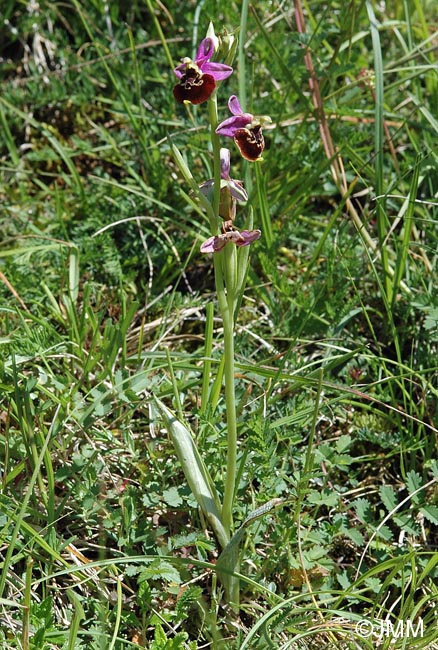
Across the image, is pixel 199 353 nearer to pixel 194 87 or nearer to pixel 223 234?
pixel 223 234

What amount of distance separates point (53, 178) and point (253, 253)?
3.16 ft

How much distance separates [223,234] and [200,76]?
1.00ft

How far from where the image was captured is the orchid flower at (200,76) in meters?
1.48

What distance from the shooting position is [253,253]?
2473 millimetres

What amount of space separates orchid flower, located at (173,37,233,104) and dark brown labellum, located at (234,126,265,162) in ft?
0.33

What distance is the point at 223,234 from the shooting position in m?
1.53

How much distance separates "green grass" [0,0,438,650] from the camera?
1748 mm

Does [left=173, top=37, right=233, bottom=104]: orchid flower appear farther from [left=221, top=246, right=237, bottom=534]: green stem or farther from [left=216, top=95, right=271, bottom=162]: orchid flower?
[left=221, top=246, right=237, bottom=534]: green stem

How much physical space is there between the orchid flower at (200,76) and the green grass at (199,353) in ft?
0.47

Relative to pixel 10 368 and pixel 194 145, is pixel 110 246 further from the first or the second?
pixel 10 368

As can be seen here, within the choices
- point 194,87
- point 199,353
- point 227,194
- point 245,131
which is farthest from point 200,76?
point 199,353

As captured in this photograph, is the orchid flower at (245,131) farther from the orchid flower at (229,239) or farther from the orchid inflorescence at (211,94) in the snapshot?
the orchid flower at (229,239)

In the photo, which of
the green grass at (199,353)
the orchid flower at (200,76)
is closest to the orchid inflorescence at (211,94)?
the orchid flower at (200,76)

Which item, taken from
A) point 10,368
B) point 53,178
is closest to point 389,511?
point 10,368
